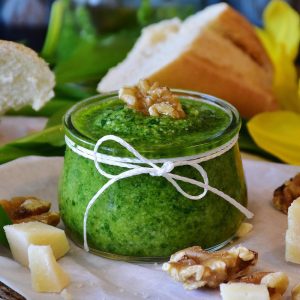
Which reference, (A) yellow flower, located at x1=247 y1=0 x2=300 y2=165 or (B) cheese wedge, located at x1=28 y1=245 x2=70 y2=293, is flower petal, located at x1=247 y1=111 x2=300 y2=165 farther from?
(B) cheese wedge, located at x1=28 y1=245 x2=70 y2=293

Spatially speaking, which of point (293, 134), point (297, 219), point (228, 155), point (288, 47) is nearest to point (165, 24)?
point (288, 47)

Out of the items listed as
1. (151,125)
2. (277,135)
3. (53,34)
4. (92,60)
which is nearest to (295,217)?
(151,125)

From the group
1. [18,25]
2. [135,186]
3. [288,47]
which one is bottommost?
[18,25]

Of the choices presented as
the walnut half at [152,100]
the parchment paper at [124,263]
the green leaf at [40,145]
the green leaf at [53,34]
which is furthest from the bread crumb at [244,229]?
the green leaf at [53,34]

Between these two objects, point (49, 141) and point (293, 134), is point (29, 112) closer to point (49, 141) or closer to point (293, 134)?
point (49, 141)

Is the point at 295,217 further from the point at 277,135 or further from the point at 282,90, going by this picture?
the point at 282,90

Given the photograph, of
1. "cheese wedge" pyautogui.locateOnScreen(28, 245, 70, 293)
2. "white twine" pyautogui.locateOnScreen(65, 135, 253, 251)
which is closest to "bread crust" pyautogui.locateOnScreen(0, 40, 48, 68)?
"white twine" pyautogui.locateOnScreen(65, 135, 253, 251)
